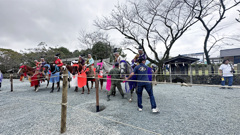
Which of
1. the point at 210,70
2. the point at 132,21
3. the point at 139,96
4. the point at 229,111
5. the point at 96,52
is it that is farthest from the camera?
the point at 96,52

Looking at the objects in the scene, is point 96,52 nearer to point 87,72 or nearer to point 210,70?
point 87,72

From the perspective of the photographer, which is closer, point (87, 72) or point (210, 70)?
A: point (87, 72)

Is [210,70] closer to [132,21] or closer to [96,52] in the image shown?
[132,21]

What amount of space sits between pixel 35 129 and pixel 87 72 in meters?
3.81

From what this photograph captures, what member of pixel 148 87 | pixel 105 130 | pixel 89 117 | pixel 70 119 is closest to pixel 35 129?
pixel 70 119

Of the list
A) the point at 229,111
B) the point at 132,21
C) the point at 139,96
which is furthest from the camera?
the point at 132,21

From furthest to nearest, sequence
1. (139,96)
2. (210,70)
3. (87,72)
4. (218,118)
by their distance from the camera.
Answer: (210,70), (87,72), (139,96), (218,118)

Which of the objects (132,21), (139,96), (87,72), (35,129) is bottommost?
(35,129)

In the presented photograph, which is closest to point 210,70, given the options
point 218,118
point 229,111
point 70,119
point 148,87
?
point 229,111

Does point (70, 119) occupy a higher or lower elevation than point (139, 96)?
lower

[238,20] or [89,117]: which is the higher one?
[238,20]

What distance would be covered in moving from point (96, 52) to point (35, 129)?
69.1 feet

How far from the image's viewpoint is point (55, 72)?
6.16 m

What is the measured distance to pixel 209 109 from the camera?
334cm
